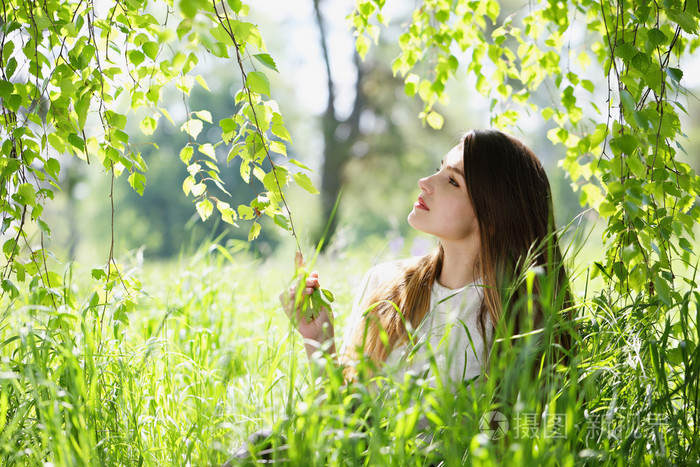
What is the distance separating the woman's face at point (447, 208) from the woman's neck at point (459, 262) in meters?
0.03

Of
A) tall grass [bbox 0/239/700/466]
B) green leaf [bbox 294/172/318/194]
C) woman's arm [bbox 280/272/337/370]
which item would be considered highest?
green leaf [bbox 294/172/318/194]

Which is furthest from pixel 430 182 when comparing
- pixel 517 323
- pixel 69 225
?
pixel 69 225

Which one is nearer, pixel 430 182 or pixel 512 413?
pixel 512 413

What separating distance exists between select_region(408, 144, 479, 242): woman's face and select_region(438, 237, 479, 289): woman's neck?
0.03m

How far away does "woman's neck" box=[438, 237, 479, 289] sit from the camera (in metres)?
2.09

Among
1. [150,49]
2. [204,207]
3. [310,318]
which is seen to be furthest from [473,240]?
[150,49]

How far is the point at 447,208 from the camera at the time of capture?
204 centimetres

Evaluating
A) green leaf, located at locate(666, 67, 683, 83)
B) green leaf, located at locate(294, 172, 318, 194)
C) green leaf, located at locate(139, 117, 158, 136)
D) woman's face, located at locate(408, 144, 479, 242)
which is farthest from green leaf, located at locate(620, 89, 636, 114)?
green leaf, located at locate(139, 117, 158, 136)

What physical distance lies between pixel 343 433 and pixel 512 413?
1.18ft

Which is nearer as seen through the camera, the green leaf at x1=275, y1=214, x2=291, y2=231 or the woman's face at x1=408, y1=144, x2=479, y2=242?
the green leaf at x1=275, y1=214, x2=291, y2=231

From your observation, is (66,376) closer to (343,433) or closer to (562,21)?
(343,433)

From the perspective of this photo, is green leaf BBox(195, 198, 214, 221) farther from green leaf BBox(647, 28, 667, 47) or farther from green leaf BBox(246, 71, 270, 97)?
green leaf BBox(647, 28, 667, 47)

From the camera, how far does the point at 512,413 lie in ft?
4.12

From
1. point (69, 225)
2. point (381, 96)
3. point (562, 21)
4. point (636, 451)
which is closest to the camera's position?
point (636, 451)
